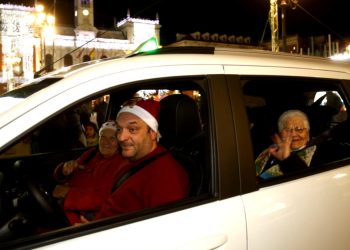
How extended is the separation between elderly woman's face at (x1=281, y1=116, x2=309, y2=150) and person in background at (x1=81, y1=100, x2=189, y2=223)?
99 cm

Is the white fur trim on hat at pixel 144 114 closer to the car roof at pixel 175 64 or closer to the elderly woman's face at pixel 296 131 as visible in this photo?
the car roof at pixel 175 64

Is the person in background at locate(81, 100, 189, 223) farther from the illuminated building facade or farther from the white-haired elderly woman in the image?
the illuminated building facade

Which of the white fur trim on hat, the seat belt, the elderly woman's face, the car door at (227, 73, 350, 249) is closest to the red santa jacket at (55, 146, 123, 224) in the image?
the seat belt

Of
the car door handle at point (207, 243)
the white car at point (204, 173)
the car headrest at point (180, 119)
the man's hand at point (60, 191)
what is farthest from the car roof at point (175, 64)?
the man's hand at point (60, 191)

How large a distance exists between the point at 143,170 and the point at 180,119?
0.54m

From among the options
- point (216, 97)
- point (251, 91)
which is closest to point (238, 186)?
point (216, 97)

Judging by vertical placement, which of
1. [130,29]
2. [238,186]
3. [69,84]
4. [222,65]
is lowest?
[238,186]

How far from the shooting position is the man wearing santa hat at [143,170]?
6.77 feet

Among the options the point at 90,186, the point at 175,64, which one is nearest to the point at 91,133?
the point at 90,186

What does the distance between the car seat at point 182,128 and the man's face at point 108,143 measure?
541 mm

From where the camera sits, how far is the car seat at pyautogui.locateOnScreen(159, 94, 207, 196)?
98.8 inches

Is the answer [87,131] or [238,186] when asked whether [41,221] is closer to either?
[238,186]

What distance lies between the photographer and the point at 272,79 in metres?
2.29

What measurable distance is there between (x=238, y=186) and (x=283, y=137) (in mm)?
1069
